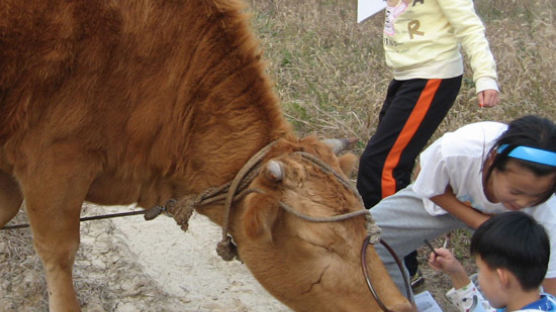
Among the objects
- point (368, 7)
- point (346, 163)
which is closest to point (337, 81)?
point (368, 7)

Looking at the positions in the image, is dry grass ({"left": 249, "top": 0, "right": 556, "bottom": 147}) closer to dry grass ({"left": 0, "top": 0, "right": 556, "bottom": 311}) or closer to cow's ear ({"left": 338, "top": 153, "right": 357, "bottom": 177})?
dry grass ({"left": 0, "top": 0, "right": 556, "bottom": 311})

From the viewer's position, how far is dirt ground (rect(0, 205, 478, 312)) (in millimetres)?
3908

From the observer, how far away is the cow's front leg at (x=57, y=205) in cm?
307

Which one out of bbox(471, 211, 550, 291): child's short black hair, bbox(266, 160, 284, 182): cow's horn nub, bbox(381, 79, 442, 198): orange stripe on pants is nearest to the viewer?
bbox(471, 211, 550, 291): child's short black hair

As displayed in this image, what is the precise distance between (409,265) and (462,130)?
1.25 m

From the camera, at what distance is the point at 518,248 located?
255 cm

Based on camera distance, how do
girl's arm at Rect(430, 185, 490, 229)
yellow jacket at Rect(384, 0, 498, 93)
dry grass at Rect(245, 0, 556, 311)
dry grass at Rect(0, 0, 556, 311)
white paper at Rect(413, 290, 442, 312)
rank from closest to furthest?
girl's arm at Rect(430, 185, 490, 229), white paper at Rect(413, 290, 442, 312), yellow jacket at Rect(384, 0, 498, 93), dry grass at Rect(0, 0, 556, 311), dry grass at Rect(245, 0, 556, 311)

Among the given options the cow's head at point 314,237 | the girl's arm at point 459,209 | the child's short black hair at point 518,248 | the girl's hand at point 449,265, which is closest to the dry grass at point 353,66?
the girl's arm at point 459,209

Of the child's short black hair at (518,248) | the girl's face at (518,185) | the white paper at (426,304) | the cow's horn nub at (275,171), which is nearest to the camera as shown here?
the child's short black hair at (518,248)

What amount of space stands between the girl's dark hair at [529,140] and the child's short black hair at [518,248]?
240 mm

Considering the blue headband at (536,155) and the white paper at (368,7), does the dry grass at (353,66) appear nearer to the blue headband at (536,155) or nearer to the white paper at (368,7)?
the white paper at (368,7)

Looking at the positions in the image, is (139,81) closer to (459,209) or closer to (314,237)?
(314,237)

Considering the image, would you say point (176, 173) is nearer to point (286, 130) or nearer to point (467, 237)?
point (286, 130)

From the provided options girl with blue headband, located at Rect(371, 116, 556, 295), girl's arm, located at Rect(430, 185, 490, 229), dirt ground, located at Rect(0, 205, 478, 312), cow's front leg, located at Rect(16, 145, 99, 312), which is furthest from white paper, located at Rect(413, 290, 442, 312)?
cow's front leg, located at Rect(16, 145, 99, 312)
